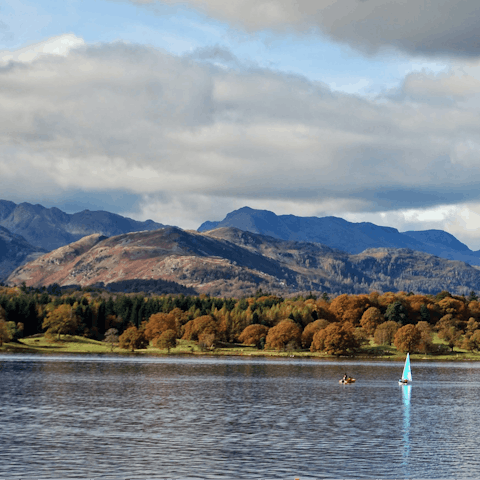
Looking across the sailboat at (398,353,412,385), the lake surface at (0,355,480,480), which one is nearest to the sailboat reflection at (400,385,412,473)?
the lake surface at (0,355,480,480)

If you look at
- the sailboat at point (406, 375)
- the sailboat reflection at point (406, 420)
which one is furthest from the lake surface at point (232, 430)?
the sailboat at point (406, 375)

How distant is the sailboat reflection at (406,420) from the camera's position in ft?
221

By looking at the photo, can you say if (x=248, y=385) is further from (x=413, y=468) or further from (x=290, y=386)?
(x=413, y=468)

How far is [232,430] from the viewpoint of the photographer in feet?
265

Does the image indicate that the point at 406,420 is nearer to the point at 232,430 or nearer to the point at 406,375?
the point at 232,430

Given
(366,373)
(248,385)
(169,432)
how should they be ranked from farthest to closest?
1. (366,373)
2. (248,385)
3. (169,432)

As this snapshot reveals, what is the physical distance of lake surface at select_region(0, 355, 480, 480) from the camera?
2276 inches

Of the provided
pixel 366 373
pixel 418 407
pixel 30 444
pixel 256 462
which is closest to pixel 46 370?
pixel 366 373

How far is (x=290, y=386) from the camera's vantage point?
481 ft

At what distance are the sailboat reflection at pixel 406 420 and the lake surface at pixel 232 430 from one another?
23 centimetres

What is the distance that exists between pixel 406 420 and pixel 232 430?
27664 millimetres

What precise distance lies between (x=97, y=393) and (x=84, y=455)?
60.4 metres

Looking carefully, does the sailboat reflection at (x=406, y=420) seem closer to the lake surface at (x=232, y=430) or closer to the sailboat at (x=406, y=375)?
the lake surface at (x=232, y=430)

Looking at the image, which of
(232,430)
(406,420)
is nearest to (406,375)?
(406,420)
